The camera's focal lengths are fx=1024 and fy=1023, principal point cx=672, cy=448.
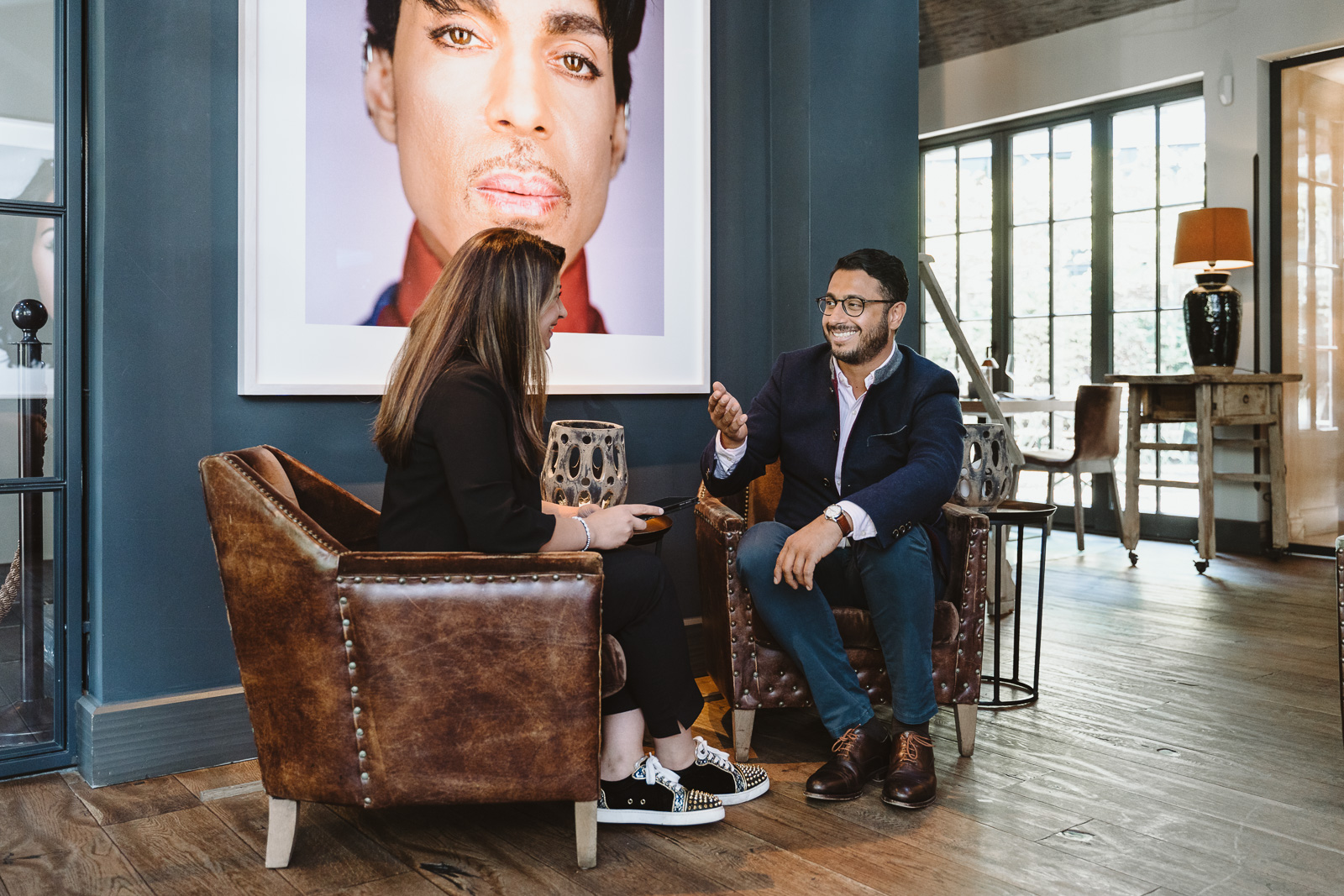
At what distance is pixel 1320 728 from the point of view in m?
2.63

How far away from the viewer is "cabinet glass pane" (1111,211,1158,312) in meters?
6.22

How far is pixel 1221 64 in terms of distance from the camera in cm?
570

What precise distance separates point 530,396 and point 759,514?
1.10 m

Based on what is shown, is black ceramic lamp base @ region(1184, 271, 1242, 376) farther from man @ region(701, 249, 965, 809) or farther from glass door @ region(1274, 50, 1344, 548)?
man @ region(701, 249, 965, 809)

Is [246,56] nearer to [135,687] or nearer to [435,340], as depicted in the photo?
[435,340]

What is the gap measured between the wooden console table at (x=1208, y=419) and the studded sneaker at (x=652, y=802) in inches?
154

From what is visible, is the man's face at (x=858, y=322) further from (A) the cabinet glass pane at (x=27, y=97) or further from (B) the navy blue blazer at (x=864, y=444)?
(A) the cabinet glass pane at (x=27, y=97)

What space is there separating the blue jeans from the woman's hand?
448mm

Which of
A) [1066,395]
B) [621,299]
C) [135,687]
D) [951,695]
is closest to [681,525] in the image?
[621,299]

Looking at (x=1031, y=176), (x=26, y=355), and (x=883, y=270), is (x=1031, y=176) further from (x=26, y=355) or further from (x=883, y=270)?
(x=26, y=355)

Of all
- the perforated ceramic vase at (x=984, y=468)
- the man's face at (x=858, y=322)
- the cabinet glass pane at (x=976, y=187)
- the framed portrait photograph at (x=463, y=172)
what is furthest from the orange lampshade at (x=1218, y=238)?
the man's face at (x=858, y=322)

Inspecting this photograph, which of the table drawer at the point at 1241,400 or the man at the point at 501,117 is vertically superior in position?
the man at the point at 501,117

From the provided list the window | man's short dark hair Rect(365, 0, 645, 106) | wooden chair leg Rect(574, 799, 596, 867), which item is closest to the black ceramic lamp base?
the window

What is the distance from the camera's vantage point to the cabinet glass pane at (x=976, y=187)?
7.09 meters
